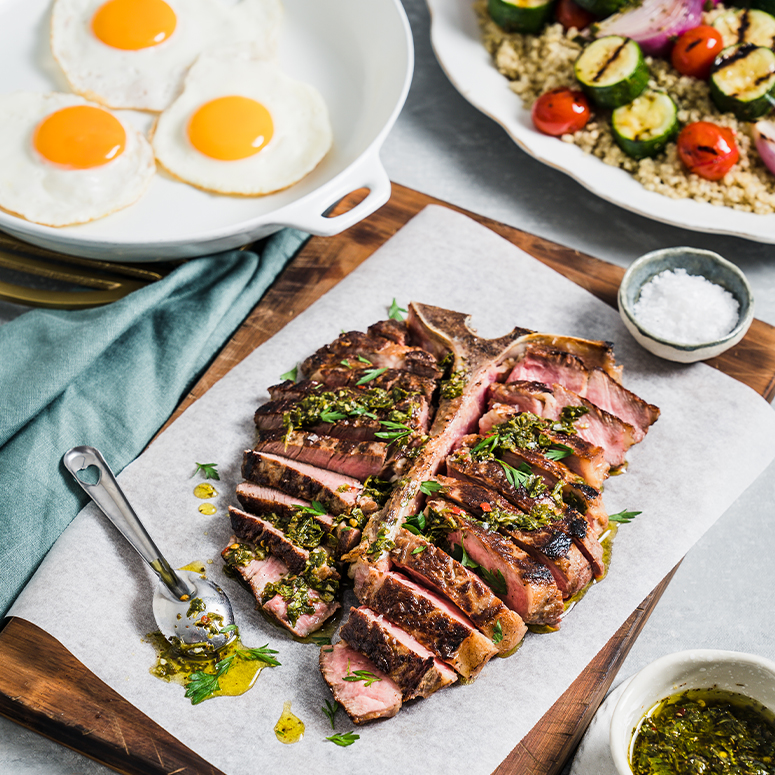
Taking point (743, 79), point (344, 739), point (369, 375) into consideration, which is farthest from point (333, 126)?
point (344, 739)

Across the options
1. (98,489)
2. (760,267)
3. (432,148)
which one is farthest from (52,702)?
(760,267)

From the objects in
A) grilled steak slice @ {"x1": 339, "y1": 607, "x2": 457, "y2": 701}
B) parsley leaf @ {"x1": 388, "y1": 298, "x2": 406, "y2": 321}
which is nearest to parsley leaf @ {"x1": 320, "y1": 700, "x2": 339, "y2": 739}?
grilled steak slice @ {"x1": 339, "y1": 607, "x2": 457, "y2": 701}

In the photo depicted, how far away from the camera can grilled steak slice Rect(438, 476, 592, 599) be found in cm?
313

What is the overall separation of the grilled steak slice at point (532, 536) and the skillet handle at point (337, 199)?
4.99ft

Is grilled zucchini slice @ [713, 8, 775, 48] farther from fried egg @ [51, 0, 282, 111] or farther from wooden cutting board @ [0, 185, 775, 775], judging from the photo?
wooden cutting board @ [0, 185, 775, 775]

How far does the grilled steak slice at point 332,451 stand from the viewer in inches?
134

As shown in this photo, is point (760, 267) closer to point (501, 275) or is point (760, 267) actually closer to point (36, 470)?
point (501, 275)

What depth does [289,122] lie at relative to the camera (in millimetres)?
4652

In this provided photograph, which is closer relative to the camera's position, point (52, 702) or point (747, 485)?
point (52, 702)

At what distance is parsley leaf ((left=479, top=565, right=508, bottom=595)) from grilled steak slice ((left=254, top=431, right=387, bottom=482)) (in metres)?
0.63

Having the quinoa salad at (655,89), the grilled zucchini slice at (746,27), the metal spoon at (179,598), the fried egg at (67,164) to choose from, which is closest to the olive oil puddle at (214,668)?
the metal spoon at (179,598)

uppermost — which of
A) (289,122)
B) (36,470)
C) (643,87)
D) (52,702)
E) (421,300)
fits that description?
(643,87)

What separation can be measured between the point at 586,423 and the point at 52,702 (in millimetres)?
2539

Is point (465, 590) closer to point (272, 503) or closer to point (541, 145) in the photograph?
point (272, 503)
